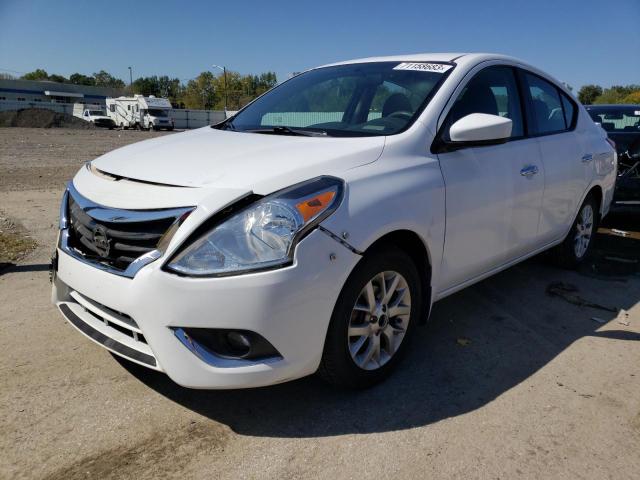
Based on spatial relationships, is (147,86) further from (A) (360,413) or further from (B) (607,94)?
(A) (360,413)

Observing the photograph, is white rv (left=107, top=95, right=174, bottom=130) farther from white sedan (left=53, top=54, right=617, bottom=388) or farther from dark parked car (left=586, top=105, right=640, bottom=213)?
white sedan (left=53, top=54, right=617, bottom=388)

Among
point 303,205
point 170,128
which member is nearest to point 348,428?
point 303,205

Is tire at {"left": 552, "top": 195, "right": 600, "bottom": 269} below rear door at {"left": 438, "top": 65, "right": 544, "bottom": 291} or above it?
below

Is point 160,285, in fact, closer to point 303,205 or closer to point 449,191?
point 303,205

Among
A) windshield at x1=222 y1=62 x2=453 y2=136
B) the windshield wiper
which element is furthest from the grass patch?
the windshield wiper

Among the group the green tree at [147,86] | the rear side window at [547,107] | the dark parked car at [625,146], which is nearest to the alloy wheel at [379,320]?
the rear side window at [547,107]

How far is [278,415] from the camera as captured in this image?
2613mm

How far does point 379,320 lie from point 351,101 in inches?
62.2

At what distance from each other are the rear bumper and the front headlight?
0.15 ft

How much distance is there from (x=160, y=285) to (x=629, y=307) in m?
3.74

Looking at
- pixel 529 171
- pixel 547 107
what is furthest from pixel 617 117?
pixel 529 171

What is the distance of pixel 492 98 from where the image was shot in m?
3.61

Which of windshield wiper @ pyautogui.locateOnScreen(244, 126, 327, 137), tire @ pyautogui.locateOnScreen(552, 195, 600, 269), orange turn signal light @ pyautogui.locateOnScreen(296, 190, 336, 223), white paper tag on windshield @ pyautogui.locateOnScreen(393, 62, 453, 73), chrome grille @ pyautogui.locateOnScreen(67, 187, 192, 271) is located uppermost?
white paper tag on windshield @ pyautogui.locateOnScreen(393, 62, 453, 73)

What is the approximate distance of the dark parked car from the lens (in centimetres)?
624
